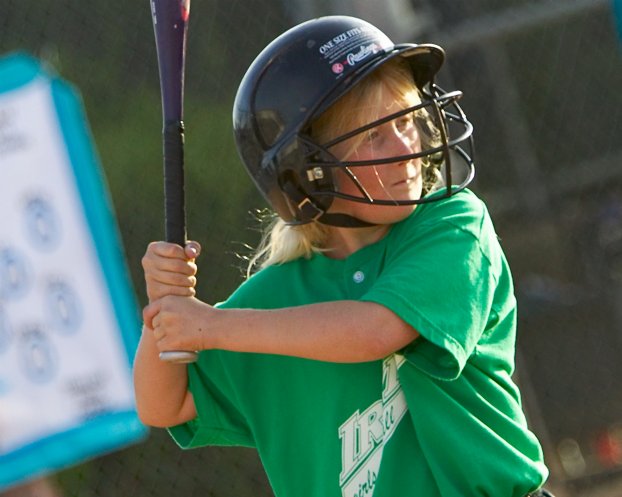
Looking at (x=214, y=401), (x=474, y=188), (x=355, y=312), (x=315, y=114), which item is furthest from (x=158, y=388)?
A: (x=474, y=188)

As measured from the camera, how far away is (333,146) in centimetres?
253

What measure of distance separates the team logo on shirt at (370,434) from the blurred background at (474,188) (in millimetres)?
2365

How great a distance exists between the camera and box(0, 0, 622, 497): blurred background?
5.01 meters

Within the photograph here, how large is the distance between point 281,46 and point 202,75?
2612mm

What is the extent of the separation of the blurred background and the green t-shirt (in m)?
2.27

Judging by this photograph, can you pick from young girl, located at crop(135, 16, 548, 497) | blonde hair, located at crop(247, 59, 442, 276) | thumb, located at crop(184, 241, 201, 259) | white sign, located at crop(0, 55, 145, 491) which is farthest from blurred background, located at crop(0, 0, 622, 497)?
thumb, located at crop(184, 241, 201, 259)

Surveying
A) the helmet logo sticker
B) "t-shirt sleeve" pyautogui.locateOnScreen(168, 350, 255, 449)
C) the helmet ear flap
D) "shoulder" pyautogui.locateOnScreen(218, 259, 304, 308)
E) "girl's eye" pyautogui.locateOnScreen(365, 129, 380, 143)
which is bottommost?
"t-shirt sleeve" pyautogui.locateOnScreen(168, 350, 255, 449)

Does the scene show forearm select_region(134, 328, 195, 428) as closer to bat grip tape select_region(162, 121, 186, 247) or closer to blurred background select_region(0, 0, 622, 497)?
bat grip tape select_region(162, 121, 186, 247)

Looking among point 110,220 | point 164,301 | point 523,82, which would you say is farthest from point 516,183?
point 164,301

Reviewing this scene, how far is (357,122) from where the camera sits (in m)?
2.54

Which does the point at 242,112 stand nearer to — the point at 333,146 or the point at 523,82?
the point at 333,146

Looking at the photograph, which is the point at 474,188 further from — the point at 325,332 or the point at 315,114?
the point at 325,332

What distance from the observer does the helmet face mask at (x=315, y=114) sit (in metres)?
2.48

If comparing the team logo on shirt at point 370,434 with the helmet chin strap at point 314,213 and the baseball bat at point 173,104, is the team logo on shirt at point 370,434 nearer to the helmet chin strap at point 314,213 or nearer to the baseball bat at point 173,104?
the helmet chin strap at point 314,213
